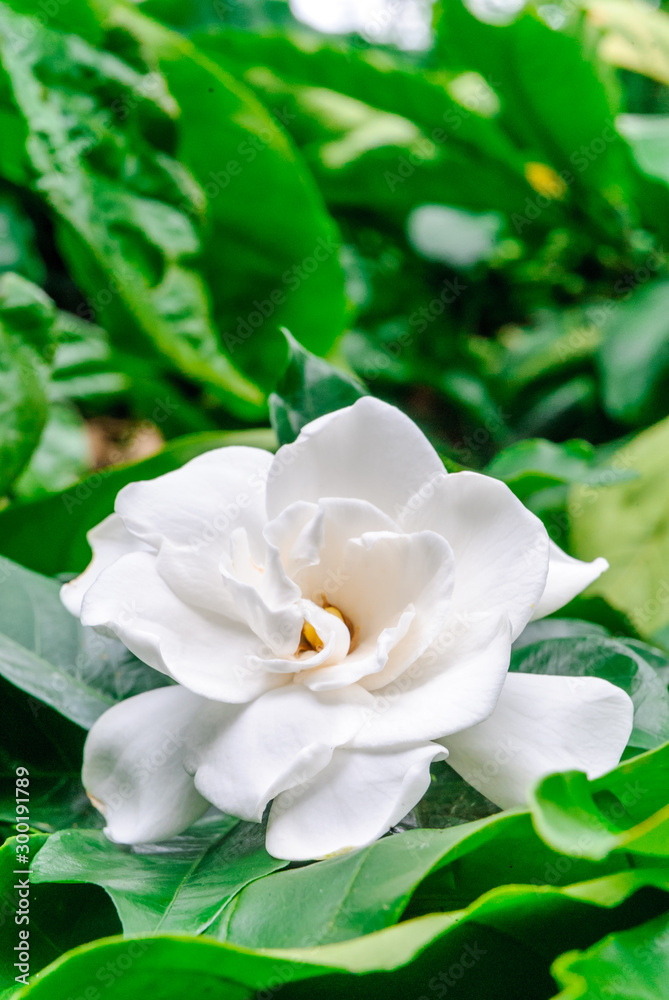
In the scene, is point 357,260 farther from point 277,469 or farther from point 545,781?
point 545,781

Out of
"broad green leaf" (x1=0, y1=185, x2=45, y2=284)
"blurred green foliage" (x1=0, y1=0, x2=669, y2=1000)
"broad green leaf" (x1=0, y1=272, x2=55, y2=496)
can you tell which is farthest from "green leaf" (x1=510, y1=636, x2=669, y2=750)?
"broad green leaf" (x1=0, y1=185, x2=45, y2=284)

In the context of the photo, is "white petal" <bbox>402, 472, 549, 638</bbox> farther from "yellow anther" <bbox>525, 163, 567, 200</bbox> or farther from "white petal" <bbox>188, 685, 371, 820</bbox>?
"yellow anther" <bbox>525, 163, 567, 200</bbox>

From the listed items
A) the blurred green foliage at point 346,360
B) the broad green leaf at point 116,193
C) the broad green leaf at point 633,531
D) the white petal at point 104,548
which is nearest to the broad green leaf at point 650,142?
the blurred green foliage at point 346,360

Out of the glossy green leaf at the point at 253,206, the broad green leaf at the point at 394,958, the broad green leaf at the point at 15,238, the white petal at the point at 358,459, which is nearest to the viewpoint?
the broad green leaf at the point at 394,958

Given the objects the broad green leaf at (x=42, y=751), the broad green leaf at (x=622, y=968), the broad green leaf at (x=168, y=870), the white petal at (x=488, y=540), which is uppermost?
the white petal at (x=488, y=540)

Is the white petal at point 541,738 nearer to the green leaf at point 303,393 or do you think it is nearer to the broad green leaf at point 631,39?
the green leaf at point 303,393

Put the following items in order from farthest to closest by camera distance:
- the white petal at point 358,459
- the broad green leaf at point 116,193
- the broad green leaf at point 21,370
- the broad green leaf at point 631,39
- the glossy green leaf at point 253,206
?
the broad green leaf at point 631,39 → the glossy green leaf at point 253,206 → the broad green leaf at point 116,193 → the broad green leaf at point 21,370 → the white petal at point 358,459

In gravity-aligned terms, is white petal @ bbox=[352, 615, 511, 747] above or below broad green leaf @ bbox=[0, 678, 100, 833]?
above
